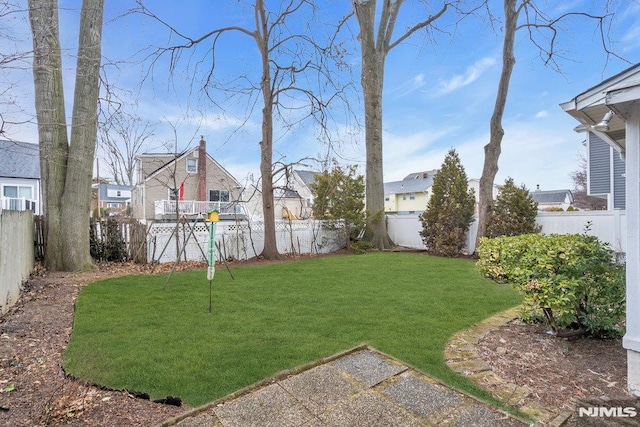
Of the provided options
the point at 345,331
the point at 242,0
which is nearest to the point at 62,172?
the point at 242,0

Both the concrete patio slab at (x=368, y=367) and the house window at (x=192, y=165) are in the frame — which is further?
the house window at (x=192, y=165)

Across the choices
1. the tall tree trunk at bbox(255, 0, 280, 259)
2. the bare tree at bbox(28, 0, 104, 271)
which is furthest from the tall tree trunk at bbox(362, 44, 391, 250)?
the bare tree at bbox(28, 0, 104, 271)

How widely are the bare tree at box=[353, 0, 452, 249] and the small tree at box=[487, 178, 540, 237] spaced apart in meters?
3.96

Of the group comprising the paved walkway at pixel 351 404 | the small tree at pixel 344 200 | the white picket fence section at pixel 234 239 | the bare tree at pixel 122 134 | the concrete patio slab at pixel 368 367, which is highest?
the bare tree at pixel 122 134

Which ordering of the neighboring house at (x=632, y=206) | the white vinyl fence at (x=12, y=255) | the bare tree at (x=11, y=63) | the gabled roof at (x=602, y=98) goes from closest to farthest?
the gabled roof at (x=602, y=98), the neighboring house at (x=632, y=206), the bare tree at (x=11, y=63), the white vinyl fence at (x=12, y=255)

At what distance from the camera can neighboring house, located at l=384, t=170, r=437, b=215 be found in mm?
33406

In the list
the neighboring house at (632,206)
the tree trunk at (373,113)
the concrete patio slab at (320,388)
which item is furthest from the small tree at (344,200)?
the neighboring house at (632,206)

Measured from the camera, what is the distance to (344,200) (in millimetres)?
13102

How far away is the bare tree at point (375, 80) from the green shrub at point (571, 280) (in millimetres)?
9303

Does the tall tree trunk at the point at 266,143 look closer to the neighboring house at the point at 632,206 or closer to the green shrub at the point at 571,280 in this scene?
the green shrub at the point at 571,280

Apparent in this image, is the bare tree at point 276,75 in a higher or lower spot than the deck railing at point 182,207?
higher

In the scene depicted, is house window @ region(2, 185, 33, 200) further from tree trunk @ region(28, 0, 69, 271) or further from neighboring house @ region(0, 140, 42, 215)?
tree trunk @ region(28, 0, 69, 271)

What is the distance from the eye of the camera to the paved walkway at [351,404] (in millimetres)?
2367

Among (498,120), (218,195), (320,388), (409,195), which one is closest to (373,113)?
(498,120)
